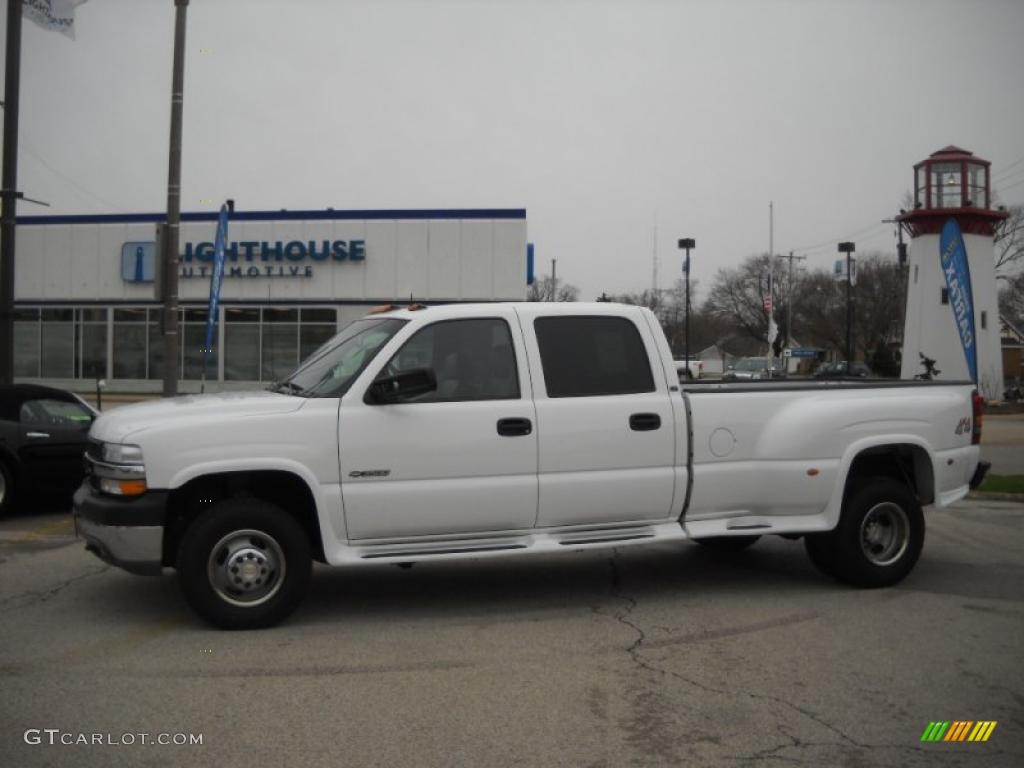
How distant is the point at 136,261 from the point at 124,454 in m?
34.1

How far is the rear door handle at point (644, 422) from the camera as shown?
21.8ft

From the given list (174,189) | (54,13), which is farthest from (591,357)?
(54,13)

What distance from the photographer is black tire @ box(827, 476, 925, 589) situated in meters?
7.23

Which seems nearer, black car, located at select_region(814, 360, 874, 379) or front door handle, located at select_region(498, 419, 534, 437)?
front door handle, located at select_region(498, 419, 534, 437)

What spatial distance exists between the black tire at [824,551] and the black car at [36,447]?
7098 mm

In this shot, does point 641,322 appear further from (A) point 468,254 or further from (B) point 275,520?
(A) point 468,254

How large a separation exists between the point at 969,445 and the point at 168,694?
6111 mm

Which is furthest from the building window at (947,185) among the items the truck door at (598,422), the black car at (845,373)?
the truck door at (598,422)

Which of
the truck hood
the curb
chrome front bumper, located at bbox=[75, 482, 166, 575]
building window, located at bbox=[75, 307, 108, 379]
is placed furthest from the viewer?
building window, located at bbox=[75, 307, 108, 379]

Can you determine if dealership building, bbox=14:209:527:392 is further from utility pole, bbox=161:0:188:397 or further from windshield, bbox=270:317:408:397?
windshield, bbox=270:317:408:397

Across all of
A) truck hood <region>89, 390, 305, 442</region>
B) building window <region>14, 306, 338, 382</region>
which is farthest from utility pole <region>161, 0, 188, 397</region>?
building window <region>14, 306, 338, 382</region>

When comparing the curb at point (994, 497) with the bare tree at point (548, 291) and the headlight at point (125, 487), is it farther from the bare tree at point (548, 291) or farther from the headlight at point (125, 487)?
the bare tree at point (548, 291)

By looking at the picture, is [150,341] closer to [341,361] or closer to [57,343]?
[57,343]

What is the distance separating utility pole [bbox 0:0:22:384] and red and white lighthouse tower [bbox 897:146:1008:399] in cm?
2991
